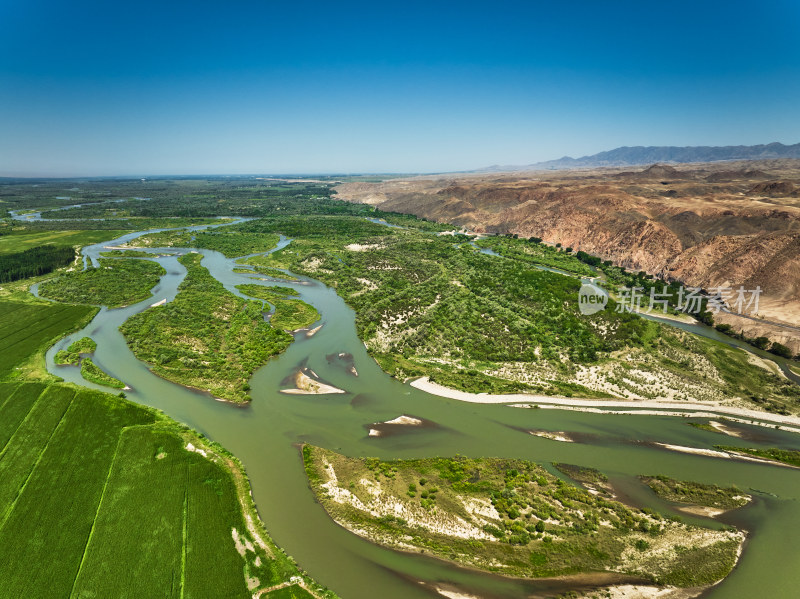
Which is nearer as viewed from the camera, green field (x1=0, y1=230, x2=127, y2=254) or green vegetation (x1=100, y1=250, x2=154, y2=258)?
green vegetation (x1=100, y1=250, x2=154, y2=258)

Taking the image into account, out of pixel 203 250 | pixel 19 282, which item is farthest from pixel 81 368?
pixel 203 250

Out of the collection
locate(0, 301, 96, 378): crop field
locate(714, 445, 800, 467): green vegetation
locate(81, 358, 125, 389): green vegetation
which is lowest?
locate(714, 445, 800, 467): green vegetation

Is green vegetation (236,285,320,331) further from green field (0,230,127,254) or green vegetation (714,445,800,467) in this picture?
green field (0,230,127,254)

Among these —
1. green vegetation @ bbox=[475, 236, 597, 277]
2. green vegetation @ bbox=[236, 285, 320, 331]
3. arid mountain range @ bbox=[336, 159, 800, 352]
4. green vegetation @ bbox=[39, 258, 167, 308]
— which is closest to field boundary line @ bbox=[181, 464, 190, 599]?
green vegetation @ bbox=[236, 285, 320, 331]

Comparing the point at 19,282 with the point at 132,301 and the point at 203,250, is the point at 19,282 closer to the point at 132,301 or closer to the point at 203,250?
the point at 132,301

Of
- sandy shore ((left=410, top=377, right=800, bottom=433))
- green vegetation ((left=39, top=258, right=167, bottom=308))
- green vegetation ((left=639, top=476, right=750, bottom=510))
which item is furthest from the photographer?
green vegetation ((left=39, top=258, right=167, bottom=308))

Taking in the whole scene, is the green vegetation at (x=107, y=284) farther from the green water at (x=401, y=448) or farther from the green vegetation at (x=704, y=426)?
the green vegetation at (x=704, y=426)

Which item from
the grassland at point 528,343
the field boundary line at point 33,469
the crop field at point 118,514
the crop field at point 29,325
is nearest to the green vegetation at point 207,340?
the crop field at point 118,514
